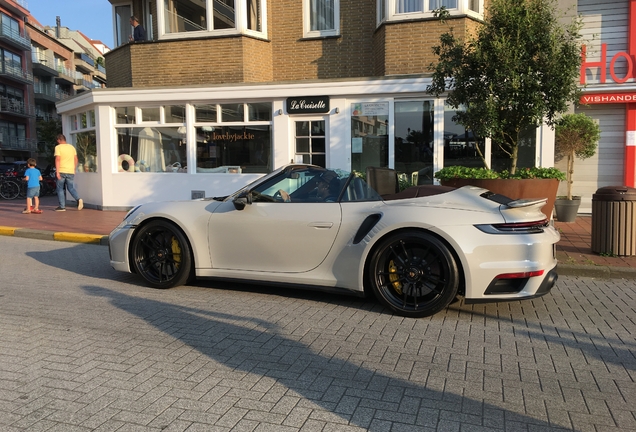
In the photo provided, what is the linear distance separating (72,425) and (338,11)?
12.5 meters

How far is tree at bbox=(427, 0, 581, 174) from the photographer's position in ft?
24.6

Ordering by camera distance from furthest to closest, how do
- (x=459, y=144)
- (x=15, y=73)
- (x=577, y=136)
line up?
(x=15, y=73)
(x=459, y=144)
(x=577, y=136)

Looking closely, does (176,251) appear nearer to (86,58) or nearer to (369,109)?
(369,109)

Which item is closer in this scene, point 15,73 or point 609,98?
point 609,98

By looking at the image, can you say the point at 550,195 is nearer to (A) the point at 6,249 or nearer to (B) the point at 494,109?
(B) the point at 494,109

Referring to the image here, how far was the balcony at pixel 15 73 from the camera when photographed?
47.6m

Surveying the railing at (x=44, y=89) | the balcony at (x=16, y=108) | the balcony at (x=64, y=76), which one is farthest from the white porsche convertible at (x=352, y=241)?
the balcony at (x=64, y=76)

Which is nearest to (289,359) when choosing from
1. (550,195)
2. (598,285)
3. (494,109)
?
(598,285)

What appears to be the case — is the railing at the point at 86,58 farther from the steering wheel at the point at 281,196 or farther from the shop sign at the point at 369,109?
the steering wheel at the point at 281,196

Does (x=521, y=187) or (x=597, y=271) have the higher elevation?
(x=521, y=187)

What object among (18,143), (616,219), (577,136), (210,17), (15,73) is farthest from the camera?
(18,143)

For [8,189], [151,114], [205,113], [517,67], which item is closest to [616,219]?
[517,67]

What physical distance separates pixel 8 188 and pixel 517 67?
61.9ft

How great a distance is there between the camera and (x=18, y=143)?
4962cm
